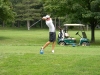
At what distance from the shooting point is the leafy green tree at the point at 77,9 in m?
24.4

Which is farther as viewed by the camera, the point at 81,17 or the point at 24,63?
the point at 81,17

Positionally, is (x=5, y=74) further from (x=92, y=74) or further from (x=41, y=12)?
(x=41, y=12)

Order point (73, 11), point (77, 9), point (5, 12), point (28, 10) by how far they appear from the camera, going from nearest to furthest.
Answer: point (77, 9)
point (73, 11)
point (5, 12)
point (28, 10)

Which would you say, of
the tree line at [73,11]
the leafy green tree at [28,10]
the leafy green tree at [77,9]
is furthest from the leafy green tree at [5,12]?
the leafy green tree at [28,10]

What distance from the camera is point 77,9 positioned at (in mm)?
25562

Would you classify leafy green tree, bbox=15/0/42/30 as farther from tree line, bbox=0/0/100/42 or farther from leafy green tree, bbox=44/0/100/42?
leafy green tree, bbox=44/0/100/42

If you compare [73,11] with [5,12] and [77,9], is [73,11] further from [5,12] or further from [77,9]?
[5,12]

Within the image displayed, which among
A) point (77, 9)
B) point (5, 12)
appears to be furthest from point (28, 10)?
point (77, 9)

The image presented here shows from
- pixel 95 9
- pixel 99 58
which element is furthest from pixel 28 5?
pixel 99 58

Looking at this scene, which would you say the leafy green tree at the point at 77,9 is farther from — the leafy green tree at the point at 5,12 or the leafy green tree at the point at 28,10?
the leafy green tree at the point at 28,10

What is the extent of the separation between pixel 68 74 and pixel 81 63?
1.03 meters

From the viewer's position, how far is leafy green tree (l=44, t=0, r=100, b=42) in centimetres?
2442

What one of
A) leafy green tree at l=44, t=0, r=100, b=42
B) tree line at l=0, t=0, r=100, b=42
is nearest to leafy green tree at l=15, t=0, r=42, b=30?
tree line at l=0, t=0, r=100, b=42

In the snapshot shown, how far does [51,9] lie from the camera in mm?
29281
